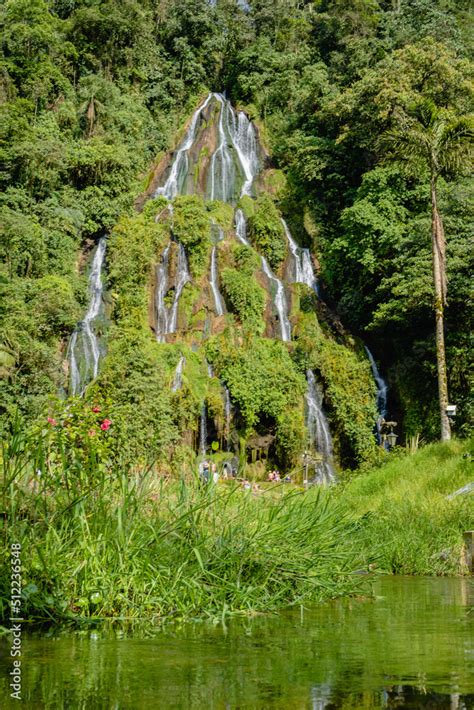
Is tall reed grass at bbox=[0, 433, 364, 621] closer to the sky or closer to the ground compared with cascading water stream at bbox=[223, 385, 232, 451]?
closer to the ground

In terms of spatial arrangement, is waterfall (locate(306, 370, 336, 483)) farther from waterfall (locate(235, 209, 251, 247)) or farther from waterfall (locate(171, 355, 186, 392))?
waterfall (locate(235, 209, 251, 247))

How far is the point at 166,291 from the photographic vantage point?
27.8 m

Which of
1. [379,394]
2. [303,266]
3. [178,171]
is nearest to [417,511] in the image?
[379,394]

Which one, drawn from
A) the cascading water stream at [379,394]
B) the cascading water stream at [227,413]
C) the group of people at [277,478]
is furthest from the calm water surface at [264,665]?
the cascading water stream at [379,394]

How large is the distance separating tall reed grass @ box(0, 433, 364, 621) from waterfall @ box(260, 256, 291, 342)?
22235mm

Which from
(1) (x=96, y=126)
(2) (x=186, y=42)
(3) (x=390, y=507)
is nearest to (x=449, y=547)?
(3) (x=390, y=507)

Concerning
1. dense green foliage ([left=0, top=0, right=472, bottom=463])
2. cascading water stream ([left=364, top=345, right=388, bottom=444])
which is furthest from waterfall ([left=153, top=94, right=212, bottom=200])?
cascading water stream ([left=364, top=345, right=388, bottom=444])

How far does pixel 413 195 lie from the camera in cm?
2881

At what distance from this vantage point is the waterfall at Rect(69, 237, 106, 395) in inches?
987

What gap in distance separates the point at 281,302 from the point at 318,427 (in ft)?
19.4

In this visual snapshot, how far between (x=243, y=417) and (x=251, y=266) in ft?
22.9

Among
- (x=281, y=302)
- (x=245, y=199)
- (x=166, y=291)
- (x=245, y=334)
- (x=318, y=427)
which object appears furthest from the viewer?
(x=245, y=199)

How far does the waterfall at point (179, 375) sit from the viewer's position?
2339 centimetres

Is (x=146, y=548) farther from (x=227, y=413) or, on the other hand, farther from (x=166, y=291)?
(x=166, y=291)
